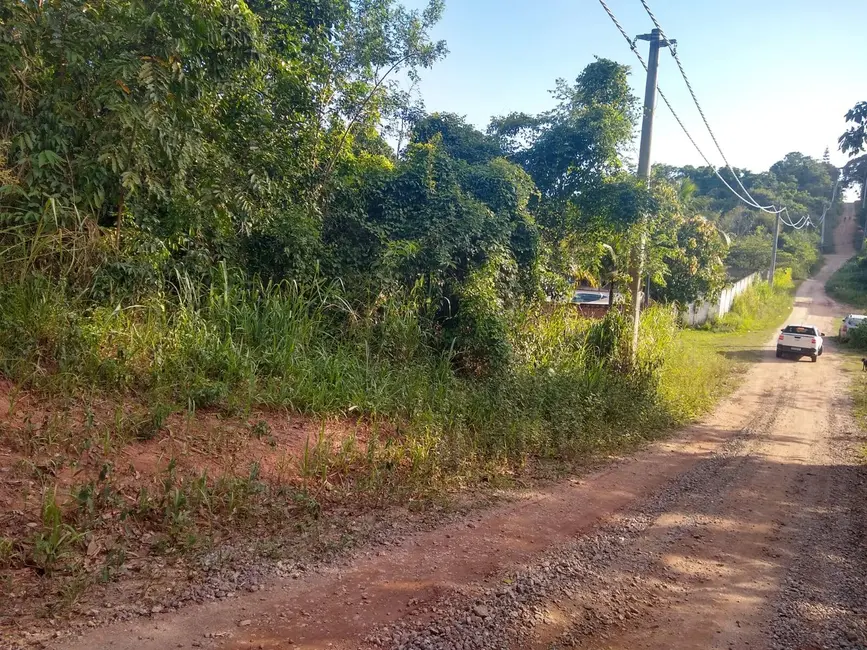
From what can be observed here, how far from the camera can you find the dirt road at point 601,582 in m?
3.25

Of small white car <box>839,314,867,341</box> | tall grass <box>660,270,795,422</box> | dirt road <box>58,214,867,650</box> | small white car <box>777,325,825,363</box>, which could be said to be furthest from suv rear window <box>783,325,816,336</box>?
Answer: dirt road <box>58,214,867,650</box>

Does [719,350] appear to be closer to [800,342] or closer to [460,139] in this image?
[800,342]

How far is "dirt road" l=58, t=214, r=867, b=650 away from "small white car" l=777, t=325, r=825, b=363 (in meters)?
15.0

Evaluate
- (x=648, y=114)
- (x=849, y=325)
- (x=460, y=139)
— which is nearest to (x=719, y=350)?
(x=849, y=325)

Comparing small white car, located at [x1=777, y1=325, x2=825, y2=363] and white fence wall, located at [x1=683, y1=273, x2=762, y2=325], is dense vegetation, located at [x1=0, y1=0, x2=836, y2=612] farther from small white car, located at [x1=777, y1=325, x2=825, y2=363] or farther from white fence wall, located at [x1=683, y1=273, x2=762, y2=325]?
white fence wall, located at [x1=683, y1=273, x2=762, y2=325]

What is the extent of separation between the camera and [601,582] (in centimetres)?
405

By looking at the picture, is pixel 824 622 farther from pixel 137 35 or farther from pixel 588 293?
pixel 588 293

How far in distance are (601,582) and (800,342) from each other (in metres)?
19.5

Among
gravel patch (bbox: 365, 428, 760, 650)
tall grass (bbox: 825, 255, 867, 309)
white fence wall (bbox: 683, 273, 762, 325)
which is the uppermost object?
tall grass (bbox: 825, 255, 867, 309)

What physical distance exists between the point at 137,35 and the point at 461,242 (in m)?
4.63

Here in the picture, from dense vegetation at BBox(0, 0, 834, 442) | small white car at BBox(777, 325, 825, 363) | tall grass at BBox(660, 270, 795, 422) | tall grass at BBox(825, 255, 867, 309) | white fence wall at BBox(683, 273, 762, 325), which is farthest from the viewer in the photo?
tall grass at BBox(825, 255, 867, 309)

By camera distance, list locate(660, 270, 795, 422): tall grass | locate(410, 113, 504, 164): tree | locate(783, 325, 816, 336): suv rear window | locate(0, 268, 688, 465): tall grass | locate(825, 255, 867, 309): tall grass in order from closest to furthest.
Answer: locate(0, 268, 688, 465): tall grass
locate(410, 113, 504, 164): tree
locate(660, 270, 795, 422): tall grass
locate(783, 325, 816, 336): suv rear window
locate(825, 255, 867, 309): tall grass

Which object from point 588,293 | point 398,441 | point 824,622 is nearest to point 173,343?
point 398,441

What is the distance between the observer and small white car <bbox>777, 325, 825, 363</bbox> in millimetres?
19938
